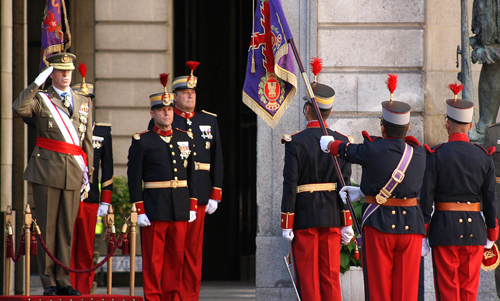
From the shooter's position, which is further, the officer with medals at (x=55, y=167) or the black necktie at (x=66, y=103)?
the black necktie at (x=66, y=103)

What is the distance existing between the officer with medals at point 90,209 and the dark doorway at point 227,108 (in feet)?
11.3

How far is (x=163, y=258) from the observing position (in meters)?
7.24

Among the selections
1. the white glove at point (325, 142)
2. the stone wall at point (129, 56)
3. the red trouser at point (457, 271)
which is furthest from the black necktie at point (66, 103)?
the stone wall at point (129, 56)

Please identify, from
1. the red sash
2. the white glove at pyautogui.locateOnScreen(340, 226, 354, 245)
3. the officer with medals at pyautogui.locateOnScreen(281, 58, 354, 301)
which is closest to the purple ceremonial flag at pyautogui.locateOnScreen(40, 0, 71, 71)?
the red sash

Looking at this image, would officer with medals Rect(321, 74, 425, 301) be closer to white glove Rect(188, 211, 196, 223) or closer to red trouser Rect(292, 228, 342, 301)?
red trouser Rect(292, 228, 342, 301)

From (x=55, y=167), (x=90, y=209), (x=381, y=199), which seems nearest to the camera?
(x=381, y=199)

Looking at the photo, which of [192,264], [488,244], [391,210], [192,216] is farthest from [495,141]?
[192,264]

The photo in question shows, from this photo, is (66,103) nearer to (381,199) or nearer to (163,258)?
(163,258)

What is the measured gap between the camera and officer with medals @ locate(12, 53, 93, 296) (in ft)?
20.9

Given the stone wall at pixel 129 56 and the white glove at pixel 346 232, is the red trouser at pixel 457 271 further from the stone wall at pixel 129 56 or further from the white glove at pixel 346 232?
the stone wall at pixel 129 56

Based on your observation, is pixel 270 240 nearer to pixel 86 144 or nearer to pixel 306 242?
pixel 306 242

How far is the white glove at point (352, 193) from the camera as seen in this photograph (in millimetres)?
6066

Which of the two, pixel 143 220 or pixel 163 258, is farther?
pixel 163 258

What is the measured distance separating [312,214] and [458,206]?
114 cm
